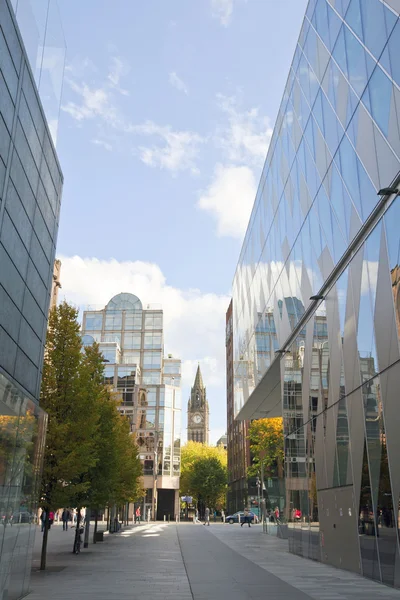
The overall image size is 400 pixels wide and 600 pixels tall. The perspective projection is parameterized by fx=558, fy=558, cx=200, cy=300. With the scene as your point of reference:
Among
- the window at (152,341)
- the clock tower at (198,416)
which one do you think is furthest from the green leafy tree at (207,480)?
the clock tower at (198,416)

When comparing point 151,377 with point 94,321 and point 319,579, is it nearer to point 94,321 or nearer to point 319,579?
point 94,321

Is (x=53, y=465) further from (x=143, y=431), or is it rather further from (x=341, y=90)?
(x=143, y=431)

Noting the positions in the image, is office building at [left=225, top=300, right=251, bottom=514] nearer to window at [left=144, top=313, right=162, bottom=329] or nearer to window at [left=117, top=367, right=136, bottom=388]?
window at [left=144, top=313, right=162, bottom=329]

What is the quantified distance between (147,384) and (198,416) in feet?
315

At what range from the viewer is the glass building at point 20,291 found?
1140 cm

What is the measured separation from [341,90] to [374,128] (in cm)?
361

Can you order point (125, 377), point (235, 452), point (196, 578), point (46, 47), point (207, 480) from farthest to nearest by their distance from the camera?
point (235, 452) → point (207, 480) → point (125, 377) → point (196, 578) → point (46, 47)

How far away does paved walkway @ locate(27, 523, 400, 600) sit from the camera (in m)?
13.1

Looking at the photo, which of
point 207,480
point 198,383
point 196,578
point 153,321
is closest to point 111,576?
point 196,578

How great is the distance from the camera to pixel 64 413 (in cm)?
1889

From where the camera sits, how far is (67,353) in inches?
768

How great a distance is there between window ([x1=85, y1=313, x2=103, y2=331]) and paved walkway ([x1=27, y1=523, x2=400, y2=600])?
71.8 m

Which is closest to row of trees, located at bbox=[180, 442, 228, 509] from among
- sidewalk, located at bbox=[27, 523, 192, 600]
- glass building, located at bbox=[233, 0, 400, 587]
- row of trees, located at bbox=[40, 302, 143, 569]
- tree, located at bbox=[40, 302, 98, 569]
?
glass building, located at bbox=[233, 0, 400, 587]

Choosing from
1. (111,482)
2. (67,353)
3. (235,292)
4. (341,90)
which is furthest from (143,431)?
(341,90)
